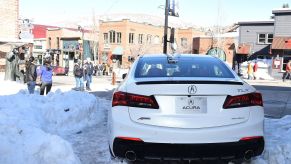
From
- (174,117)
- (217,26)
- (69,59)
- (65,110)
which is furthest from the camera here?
(69,59)

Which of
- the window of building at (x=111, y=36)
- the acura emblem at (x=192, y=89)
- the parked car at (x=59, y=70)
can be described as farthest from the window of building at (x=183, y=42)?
the acura emblem at (x=192, y=89)

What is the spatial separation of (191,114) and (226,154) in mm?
610

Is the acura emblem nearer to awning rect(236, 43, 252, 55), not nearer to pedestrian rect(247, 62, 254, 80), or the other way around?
pedestrian rect(247, 62, 254, 80)

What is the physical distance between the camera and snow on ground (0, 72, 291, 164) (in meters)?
5.21

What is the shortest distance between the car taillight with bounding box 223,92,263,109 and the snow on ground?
1101mm

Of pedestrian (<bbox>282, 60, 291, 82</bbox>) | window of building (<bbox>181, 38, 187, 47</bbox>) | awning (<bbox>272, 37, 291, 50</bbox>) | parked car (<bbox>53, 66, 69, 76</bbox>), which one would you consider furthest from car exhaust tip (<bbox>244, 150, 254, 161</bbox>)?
window of building (<bbox>181, 38, 187, 47</bbox>)

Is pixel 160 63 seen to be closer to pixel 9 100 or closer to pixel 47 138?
pixel 47 138

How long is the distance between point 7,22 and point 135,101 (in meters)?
24.1

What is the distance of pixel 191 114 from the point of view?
429 cm

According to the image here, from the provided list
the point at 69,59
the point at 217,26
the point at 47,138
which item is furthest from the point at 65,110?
the point at 69,59

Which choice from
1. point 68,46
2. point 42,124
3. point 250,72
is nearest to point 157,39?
point 68,46

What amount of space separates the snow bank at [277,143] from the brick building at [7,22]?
70.7ft

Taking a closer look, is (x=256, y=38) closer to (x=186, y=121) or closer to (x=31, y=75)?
(x=31, y=75)

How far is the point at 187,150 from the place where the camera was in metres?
4.29
